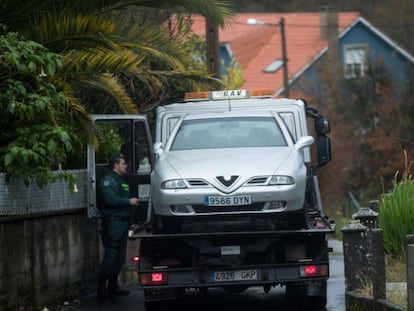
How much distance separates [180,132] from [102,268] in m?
2.21

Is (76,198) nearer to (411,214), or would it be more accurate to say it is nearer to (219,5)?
(219,5)

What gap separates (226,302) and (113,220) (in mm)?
1884

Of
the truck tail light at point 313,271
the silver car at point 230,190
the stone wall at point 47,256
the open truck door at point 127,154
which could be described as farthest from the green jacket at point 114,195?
the truck tail light at point 313,271

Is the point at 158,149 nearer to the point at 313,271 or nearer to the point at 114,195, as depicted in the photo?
the point at 114,195

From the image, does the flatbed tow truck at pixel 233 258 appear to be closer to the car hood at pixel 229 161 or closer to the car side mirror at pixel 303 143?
the car hood at pixel 229 161

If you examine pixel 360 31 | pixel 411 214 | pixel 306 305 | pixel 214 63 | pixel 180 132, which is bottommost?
pixel 306 305

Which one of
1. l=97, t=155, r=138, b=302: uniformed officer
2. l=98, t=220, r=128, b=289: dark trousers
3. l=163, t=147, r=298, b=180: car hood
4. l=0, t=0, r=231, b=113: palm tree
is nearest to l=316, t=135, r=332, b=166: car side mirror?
l=163, t=147, r=298, b=180: car hood

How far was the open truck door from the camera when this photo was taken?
593 inches

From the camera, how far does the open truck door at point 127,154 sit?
15.1m

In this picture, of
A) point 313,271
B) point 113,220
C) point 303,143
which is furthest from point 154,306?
point 303,143

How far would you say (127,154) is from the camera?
16.4m

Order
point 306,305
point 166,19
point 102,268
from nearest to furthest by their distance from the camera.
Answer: point 306,305
point 102,268
point 166,19

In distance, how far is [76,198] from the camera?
1502 centimetres

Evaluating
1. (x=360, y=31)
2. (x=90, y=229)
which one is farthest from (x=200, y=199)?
(x=360, y=31)
